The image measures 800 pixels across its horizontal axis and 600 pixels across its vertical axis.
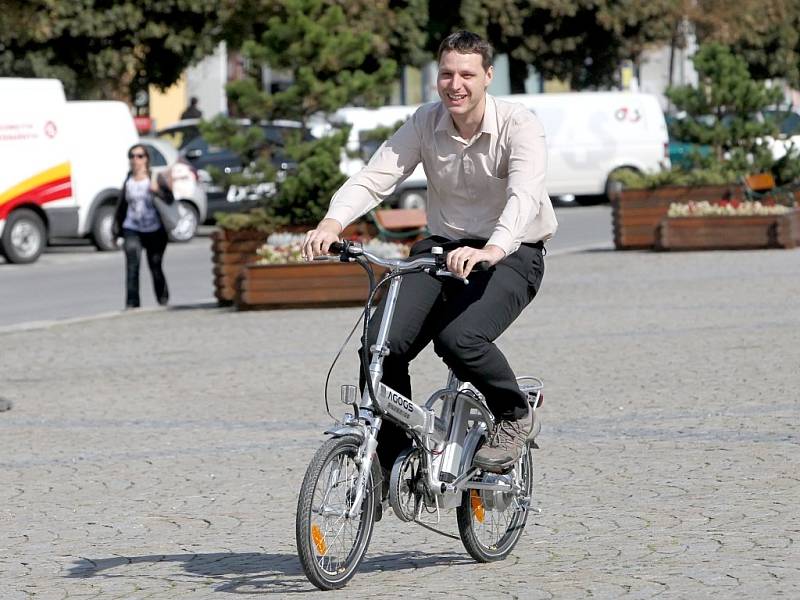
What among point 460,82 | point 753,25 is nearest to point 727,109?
point 460,82

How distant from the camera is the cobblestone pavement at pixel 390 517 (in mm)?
6141

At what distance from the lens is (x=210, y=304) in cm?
1786

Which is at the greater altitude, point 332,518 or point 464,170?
point 464,170

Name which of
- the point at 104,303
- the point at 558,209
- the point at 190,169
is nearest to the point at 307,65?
the point at 104,303

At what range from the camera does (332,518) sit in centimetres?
574

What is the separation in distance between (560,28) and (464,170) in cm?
4188

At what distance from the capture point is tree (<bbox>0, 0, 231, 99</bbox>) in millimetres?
35562

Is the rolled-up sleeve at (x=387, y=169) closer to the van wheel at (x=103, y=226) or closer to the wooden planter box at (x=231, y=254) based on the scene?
the wooden planter box at (x=231, y=254)

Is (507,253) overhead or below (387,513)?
overhead

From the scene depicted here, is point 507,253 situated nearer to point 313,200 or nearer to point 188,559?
point 188,559

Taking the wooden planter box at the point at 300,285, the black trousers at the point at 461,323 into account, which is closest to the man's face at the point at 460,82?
the black trousers at the point at 461,323

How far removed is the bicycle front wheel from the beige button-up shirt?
758 millimetres

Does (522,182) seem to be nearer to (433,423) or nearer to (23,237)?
(433,423)

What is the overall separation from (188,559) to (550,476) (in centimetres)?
198
